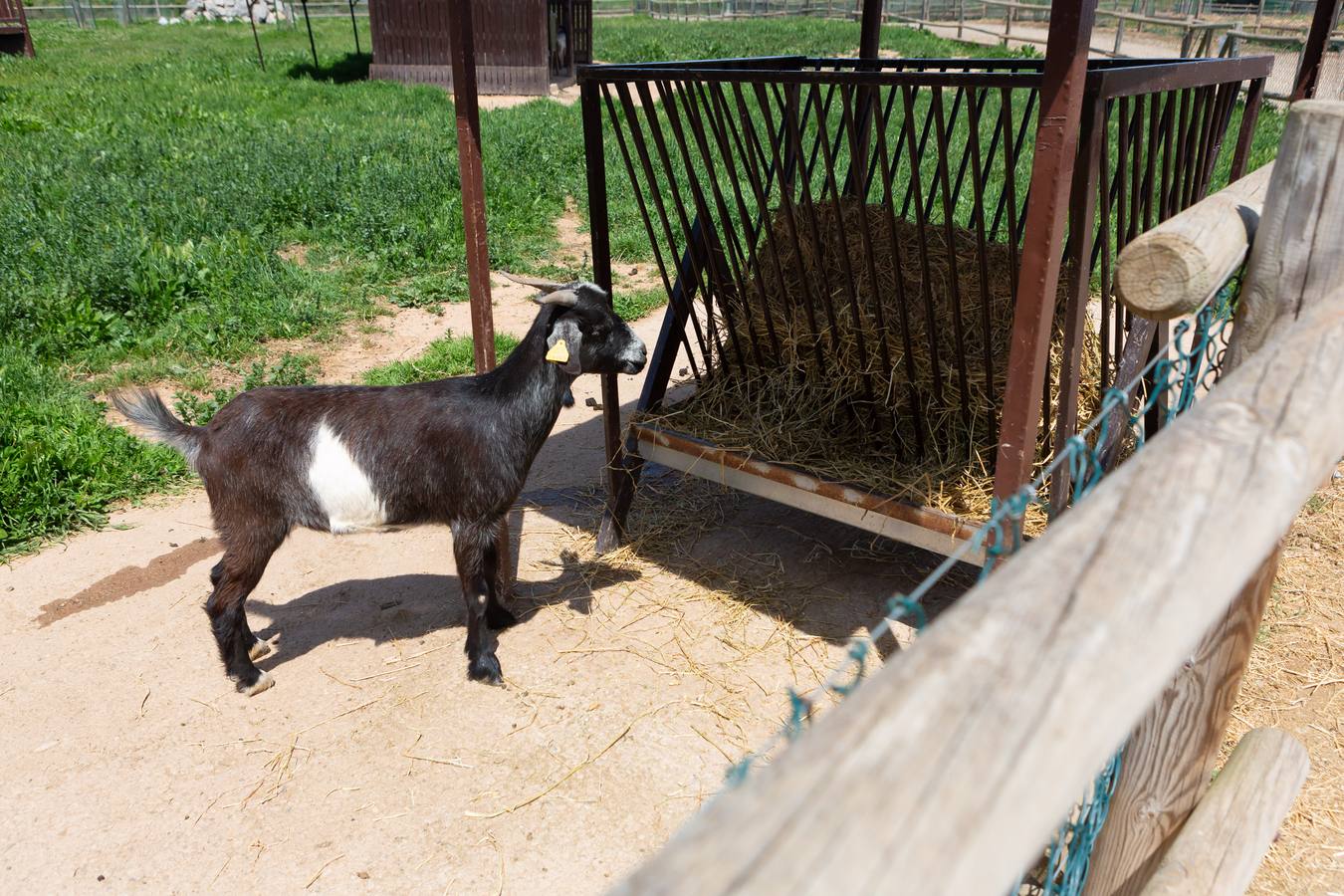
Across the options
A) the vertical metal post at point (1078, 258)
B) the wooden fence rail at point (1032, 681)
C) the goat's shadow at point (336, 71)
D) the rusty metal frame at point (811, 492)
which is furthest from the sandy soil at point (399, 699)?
the goat's shadow at point (336, 71)

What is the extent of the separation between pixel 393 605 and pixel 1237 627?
3316mm

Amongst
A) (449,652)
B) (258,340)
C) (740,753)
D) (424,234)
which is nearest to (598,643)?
(449,652)

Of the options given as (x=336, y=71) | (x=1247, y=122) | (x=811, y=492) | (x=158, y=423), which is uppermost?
(x=1247, y=122)

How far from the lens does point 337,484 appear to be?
3562 millimetres

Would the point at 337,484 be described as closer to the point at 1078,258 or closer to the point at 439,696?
the point at 439,696

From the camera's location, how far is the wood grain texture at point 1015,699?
2.22 ft

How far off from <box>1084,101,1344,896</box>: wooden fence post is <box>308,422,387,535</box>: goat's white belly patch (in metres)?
2.59

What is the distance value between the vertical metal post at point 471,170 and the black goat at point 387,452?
28 centimetres

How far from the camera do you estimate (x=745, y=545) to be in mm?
4691

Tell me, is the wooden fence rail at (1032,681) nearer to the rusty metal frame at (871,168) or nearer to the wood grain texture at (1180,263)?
the wood grain texture at (1180,263)

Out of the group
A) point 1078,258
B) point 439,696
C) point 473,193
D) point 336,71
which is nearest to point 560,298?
point 473,193

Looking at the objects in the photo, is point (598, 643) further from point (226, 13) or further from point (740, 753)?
point (226, 13)

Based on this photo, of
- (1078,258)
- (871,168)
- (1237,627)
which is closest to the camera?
(1237,627)

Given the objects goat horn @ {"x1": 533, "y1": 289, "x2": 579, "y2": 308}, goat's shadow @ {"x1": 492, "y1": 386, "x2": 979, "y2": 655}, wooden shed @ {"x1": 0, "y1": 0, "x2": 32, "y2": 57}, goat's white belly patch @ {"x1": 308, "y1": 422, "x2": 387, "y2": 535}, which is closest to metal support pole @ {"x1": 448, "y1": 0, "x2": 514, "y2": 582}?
goat horn @ {"x1": 533, "y1": 289, "x2": 579, "y2": 308}
